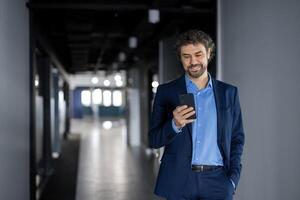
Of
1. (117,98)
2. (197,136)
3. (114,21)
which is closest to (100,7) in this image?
(197,136)

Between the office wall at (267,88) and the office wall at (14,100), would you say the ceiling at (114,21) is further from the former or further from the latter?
the office wall at (267,88)

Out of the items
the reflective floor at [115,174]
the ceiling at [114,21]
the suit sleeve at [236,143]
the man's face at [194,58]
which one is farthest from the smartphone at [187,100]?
the reflective floor at [115,174]

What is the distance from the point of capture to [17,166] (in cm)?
378

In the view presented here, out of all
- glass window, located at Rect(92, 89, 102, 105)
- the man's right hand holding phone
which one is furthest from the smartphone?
glass window, located at Rect(92, 89, 102, 105)

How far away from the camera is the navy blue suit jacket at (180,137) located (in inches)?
78.4

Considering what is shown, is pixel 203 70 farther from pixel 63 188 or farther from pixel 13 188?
pixel 63 188

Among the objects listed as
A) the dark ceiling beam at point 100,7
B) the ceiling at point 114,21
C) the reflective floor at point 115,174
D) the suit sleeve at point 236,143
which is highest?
the ceiling at point 114,21

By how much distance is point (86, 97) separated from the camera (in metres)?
29.0

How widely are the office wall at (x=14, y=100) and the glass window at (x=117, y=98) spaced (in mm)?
24581

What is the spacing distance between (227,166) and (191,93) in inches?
15.9

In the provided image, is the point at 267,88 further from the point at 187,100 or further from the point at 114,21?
the point at 114,21

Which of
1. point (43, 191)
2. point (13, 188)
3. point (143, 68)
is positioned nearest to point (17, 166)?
point (13, 188)

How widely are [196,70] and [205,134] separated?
12.1 inches

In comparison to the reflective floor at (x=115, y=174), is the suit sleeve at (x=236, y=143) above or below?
above
